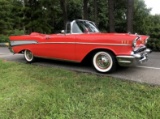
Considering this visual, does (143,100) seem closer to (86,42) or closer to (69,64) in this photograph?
(86,42)

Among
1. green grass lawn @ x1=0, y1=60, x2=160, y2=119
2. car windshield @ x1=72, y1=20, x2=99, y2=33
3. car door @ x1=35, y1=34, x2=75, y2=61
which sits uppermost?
car windshield @ x1=72, y1=20, x2=99, y2=33

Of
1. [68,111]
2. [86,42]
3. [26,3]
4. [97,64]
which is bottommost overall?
[68,111]

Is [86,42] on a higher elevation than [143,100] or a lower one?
higher

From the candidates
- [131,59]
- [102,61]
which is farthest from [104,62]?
[131,59]

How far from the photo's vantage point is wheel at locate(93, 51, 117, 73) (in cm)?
443

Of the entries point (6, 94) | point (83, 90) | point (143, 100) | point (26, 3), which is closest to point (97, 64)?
point (83, 90)

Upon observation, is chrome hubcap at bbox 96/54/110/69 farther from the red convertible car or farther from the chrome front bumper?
the chrome front bumper

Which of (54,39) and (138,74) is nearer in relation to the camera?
(138,74)

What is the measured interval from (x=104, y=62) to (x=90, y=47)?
0.51 m

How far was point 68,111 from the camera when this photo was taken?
9.12ft

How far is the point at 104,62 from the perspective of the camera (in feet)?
15.0

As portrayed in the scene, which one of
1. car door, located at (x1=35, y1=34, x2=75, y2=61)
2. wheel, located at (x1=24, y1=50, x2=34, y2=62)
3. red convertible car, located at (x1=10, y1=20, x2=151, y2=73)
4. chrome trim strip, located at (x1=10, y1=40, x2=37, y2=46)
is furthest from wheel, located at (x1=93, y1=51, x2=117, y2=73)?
wheel, located at (x1=24, y1=50, x2=34, y2=62)

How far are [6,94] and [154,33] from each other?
7.62 m

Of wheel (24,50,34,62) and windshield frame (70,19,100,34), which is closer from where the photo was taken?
windshield frame (70,19,100,34)
